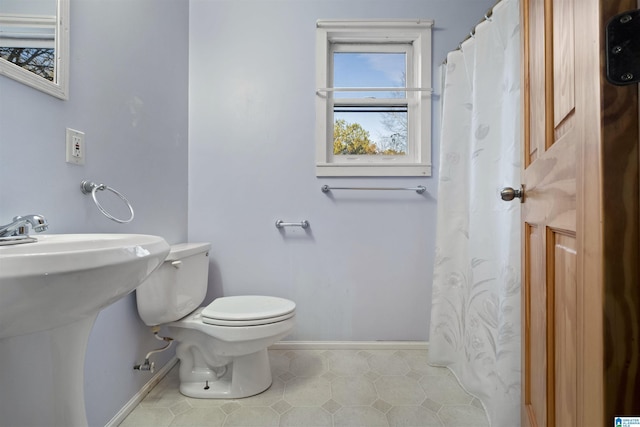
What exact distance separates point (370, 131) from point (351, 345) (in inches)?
52.0

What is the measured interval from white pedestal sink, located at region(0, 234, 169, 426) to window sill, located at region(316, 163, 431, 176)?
1.14 metres

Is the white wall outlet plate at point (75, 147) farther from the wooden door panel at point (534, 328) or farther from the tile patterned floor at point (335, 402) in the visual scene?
the wooden door panel at point (534, 328)

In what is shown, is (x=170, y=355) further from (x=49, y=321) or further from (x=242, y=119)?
(x=242, y=119)

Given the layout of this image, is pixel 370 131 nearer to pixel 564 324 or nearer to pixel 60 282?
pixel 564 324

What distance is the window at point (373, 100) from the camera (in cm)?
175

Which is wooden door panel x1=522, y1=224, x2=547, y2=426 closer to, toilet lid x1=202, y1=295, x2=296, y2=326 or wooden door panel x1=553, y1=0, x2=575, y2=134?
wooden door panel x1=553, y1=0, x2=575, y2=134

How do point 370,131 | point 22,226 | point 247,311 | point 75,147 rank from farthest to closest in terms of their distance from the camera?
point 370,131 < point 247,311 < point 75,147 < point 22,226

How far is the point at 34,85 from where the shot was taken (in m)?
0.84

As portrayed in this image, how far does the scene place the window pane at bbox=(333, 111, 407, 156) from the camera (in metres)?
1.85

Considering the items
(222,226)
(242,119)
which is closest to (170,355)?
(222,226)

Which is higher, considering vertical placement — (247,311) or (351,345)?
(247,311)

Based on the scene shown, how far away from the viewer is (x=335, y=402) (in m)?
1.28

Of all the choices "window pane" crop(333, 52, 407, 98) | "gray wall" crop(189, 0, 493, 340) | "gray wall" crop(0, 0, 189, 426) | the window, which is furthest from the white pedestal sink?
"window pane" crop(333, 52, 407, 98)

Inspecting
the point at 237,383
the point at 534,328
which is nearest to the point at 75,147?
the point at 237,383
